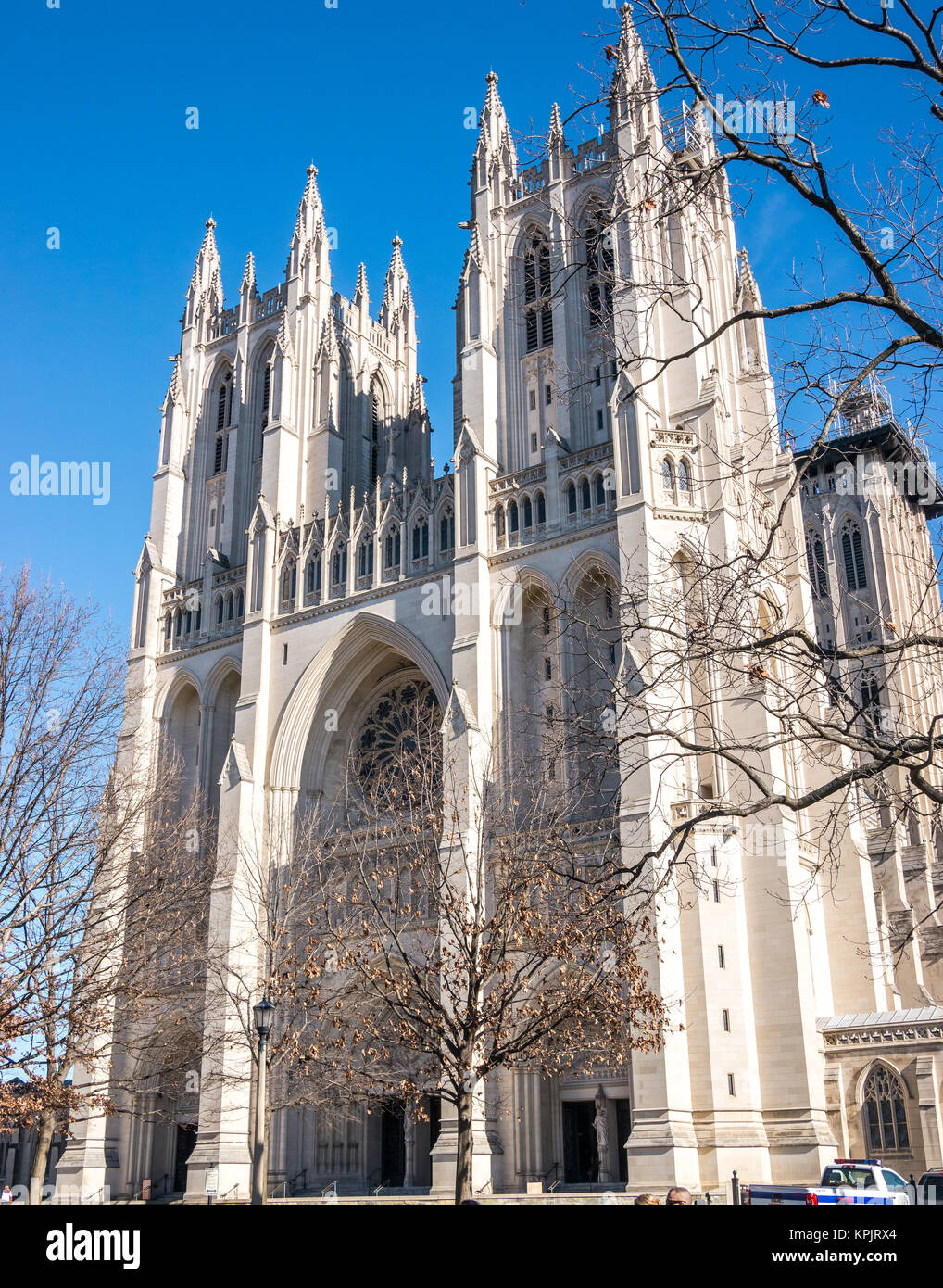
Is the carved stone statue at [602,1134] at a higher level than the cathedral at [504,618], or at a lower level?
lower

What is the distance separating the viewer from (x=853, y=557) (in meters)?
69.7

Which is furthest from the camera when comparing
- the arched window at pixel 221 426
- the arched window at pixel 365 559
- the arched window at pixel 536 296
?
the arched window at pixel 221 426

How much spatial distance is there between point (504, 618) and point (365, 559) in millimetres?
6463

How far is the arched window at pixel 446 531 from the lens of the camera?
35928mm

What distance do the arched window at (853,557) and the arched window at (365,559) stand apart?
38.4 metres

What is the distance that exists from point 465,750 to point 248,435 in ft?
66.6

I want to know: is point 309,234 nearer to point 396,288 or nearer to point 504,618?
point 396,288

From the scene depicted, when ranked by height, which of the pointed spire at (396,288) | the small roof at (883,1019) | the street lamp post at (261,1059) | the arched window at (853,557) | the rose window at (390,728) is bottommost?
the street lamp post at (261,1059)

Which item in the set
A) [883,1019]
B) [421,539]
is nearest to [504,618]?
[421,539]

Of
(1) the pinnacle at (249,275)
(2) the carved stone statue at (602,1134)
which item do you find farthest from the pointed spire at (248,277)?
(2) the carved stone statue at (602,1134)

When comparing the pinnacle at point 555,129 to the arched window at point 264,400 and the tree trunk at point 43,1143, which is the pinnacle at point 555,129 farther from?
the tree trunk at point 43,1143

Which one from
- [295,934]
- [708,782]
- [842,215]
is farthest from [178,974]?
[842,215]

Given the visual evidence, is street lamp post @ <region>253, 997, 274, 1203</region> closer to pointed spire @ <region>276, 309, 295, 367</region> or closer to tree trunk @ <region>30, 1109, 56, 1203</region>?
tree trunk @ <region>30, 1109, 56, 1203</region>
